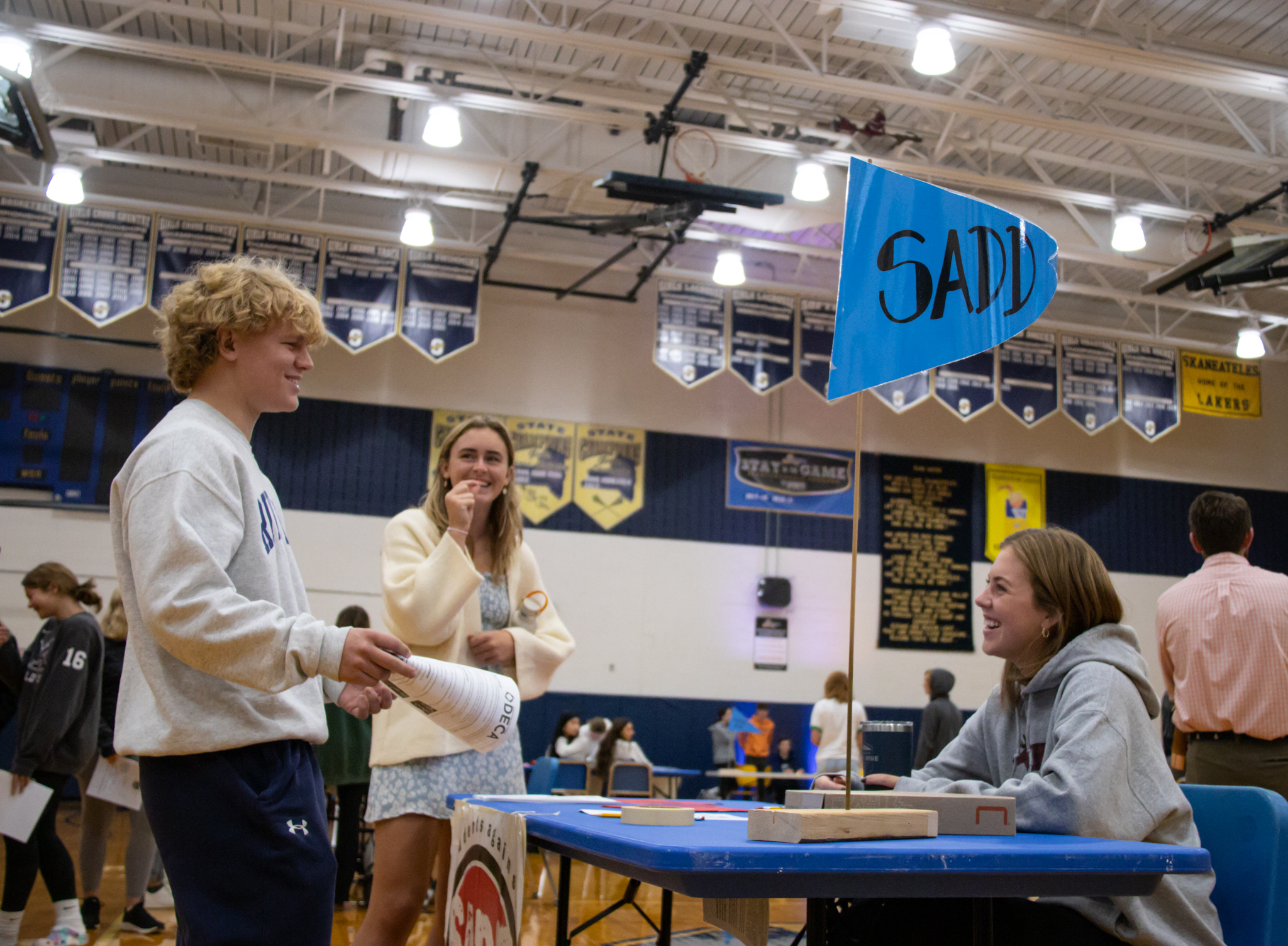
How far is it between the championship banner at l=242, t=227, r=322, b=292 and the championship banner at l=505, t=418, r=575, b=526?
257 centimetres

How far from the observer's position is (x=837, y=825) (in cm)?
125

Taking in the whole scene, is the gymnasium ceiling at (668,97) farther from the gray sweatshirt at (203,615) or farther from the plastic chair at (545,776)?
the gray sweatshirt at (203,615)

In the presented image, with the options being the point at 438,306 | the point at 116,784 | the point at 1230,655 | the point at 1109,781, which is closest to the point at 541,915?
the point at 116,784

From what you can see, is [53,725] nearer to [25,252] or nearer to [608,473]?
[25,252]

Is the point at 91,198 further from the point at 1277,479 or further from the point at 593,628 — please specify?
the point at 1277,479

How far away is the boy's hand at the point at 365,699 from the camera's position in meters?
1.48

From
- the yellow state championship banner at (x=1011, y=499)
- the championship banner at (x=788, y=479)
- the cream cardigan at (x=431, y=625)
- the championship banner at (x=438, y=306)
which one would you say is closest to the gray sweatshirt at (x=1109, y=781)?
the cream cardigan at (x=431, y=625)

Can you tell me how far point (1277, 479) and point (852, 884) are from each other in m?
14.6

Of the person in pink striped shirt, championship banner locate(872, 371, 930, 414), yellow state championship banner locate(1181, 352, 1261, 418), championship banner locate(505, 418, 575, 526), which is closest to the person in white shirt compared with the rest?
championship banner locate(872, 371, 930, 414)

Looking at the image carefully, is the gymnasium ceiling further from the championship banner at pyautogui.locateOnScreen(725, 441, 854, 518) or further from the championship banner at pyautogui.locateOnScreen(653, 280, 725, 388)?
the championship banner at pyautogui.locateOnScreen(725, 441, 854, 518)

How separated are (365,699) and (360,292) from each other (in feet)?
29.1

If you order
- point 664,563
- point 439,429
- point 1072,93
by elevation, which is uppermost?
point 1072,93

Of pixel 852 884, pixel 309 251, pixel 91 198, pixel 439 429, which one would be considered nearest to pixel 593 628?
pixel 439 429

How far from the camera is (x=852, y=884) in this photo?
46.3 inches
